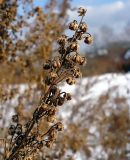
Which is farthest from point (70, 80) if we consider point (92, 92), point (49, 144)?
point (92, 92)

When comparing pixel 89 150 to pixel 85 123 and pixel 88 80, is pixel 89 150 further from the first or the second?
pixel 88 80

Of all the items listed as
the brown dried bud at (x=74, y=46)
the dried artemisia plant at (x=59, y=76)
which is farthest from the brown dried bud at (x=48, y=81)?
the brown dried bud at (x=74, y=46)

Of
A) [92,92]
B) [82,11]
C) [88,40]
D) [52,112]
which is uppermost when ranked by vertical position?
[92,92]

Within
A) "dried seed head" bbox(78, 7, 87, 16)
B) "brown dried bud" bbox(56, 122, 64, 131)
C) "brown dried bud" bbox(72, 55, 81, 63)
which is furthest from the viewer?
"dried seed head" bbox(78, 7, 87, 16)

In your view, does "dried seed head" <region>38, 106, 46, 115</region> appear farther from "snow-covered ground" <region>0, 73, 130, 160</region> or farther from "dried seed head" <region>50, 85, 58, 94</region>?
"snow-covered ground" <region>0, 73, 130, 160</region>

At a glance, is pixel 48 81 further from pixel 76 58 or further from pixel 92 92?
pixel 92 92

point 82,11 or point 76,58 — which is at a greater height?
point 82,11

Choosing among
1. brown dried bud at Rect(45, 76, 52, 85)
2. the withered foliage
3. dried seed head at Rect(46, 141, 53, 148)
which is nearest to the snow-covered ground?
the withered foliage

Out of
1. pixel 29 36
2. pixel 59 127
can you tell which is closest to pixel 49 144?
pixel 59 127

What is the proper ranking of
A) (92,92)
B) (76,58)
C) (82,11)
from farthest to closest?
(92,92) → (82,11) → (76,58)

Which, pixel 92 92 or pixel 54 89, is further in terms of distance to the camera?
pixel 92 92

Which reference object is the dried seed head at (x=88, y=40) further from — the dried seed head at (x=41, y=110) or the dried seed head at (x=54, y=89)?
the dried seed head at (x=41, y=110)

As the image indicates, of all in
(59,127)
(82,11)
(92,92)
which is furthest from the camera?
(92,92)
